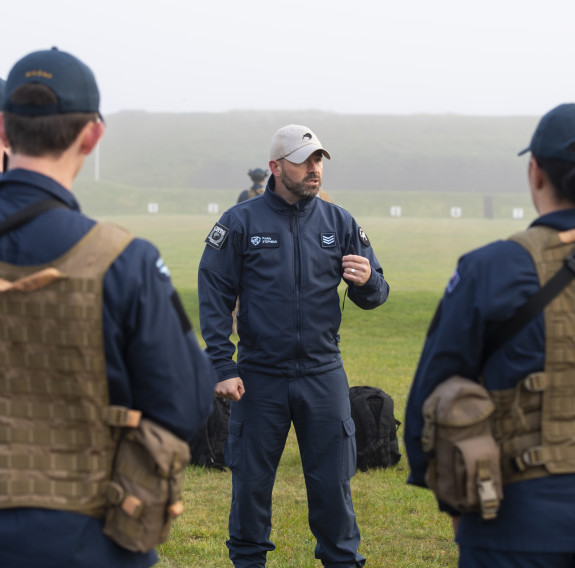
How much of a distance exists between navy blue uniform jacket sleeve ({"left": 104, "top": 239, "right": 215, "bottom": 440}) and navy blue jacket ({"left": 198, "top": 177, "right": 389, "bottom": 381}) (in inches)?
84.8

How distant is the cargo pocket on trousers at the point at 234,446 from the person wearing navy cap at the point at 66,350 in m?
2.29

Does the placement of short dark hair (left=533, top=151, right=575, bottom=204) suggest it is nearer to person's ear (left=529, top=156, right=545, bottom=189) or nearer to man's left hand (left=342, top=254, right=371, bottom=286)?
person's ear (left=529, top=156, right=545, bottom=189)

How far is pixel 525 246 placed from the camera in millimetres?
2590

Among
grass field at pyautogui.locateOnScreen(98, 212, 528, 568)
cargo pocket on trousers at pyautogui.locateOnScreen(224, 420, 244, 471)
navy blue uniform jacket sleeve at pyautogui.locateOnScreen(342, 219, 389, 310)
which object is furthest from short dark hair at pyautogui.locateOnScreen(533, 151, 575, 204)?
grass field at pyautogui.locateOnScreen(98, 212, 528, 568)

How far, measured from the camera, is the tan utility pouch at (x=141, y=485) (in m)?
2.38

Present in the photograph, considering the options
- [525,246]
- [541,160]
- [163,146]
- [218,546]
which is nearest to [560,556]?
[525,246]

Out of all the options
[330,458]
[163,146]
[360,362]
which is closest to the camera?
[330,458]

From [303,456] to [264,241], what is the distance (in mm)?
1190

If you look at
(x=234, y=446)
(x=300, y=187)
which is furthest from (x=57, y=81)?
(x=234, y=446)

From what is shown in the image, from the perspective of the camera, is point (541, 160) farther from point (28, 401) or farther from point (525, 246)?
point (28, 401)

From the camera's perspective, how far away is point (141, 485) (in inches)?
94.5

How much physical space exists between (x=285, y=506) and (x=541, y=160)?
4279 mm

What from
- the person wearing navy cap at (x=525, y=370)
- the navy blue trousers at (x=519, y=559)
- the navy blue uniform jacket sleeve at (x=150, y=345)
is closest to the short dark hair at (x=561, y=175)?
the person wearing navy cap at (x=525, y=370)

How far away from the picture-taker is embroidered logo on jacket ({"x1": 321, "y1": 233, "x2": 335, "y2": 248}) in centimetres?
480
